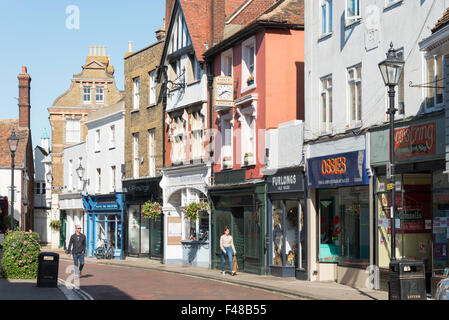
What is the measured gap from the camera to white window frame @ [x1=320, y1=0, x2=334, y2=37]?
25.6 meters

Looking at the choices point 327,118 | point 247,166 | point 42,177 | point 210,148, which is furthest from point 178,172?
point 42,177

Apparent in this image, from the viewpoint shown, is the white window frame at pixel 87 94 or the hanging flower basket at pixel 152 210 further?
the white window frame at pixel 87 94

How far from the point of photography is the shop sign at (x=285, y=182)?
27.2 meters

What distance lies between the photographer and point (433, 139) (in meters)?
19.4

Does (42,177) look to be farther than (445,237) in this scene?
Yes

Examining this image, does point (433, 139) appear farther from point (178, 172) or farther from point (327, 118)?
point (178, 172)

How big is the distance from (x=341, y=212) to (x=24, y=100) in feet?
165

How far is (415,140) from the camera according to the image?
20.3 m

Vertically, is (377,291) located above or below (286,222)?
below

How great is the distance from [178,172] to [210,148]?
3.86 metres

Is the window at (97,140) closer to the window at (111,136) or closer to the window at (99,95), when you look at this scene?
the window at (111,136)

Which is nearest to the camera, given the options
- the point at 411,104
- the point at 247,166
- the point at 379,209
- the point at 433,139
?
the point at 433,139

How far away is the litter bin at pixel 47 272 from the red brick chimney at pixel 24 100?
49006 millimetres

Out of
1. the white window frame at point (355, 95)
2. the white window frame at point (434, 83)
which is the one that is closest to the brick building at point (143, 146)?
the white window frame at point (355, 95)
